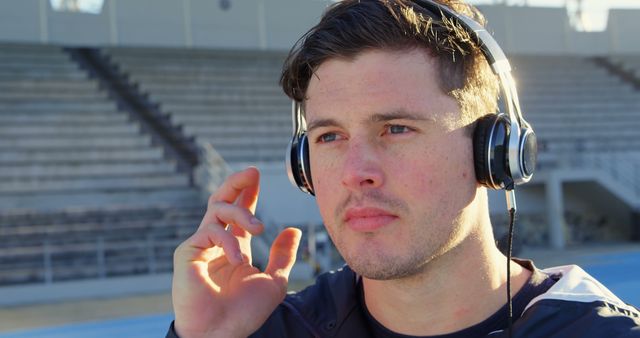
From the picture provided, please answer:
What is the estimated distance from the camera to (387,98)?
1.31 metres

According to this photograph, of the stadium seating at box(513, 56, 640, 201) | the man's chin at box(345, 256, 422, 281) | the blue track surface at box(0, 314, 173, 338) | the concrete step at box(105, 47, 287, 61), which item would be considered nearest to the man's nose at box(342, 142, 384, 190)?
the man's chin at box(345, 256, 422, 281)

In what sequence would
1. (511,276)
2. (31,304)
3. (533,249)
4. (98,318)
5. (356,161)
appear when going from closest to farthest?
(356,161)
(511,276)
(98,318)
(31,304)
(533,249)

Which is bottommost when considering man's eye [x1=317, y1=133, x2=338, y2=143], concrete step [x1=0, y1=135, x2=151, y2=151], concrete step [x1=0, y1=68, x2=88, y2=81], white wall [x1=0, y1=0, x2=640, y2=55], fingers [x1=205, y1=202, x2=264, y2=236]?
concrete step [x1=0, y1=135, x2=151, y2=151]

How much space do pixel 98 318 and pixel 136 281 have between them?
6.03 ft

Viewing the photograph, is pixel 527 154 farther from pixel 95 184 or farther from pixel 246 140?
pixel 246 140

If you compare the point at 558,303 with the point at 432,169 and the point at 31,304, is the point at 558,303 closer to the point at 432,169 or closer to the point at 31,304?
the point at 432,169

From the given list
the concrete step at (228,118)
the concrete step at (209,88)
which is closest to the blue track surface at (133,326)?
the concrete step at (228,118)

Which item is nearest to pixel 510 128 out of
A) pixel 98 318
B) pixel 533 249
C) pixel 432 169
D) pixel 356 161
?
pixel 432 169

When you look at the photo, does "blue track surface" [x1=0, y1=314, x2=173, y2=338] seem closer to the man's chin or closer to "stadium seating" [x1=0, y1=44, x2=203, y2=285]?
"stadium seating" [x1=0, y1=44, x2=203, y2=285]

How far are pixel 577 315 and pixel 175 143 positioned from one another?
32.9ft

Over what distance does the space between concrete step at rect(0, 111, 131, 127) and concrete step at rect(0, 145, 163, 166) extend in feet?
1.99

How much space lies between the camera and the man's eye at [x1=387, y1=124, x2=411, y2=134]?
1305 mm

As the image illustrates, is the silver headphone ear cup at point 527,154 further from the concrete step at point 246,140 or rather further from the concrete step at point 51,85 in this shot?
the concrete step at point 51,85

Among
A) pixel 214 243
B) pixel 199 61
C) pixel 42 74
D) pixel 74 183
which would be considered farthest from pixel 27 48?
pixel 214 243
